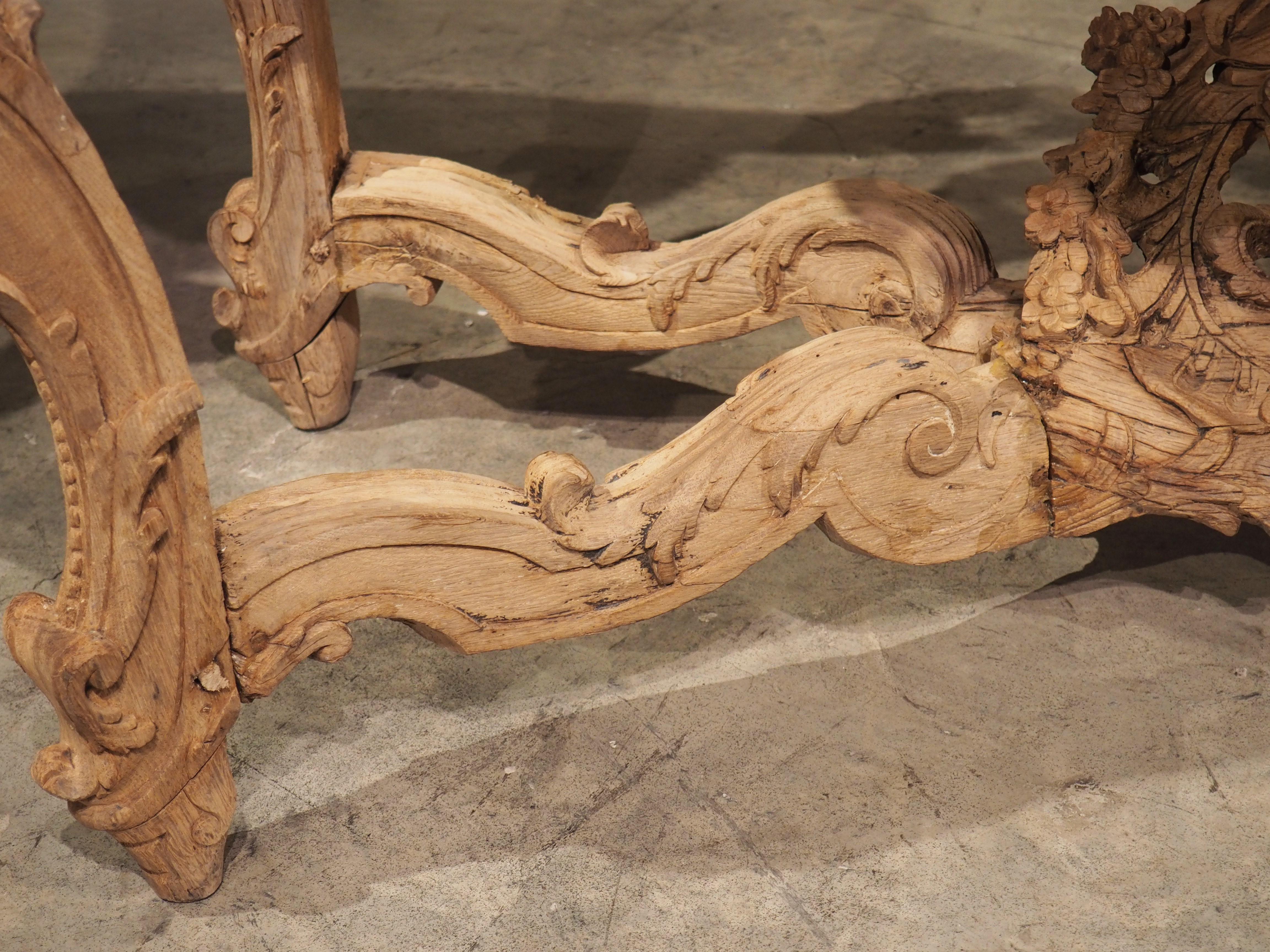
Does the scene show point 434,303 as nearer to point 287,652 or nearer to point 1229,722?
point 287,652

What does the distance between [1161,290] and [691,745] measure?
0.58 meters

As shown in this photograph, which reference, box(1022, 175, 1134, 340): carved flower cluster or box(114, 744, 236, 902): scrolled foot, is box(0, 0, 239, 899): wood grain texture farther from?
box(1022, 175, 1134, 340): carved flower cluster

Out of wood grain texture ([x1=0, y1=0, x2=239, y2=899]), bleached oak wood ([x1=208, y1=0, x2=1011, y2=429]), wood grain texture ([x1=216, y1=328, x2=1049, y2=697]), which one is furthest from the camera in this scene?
bleached oak wood ([x1=208, y1=0, x2=1011, y2=429])

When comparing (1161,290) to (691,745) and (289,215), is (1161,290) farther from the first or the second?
(289,215)

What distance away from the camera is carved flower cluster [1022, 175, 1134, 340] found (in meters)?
1.05

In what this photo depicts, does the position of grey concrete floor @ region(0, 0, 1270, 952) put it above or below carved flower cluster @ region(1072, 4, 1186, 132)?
below

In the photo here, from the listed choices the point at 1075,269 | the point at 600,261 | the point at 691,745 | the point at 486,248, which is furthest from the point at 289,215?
the point at 1075,269

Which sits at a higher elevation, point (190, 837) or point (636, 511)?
point (636, 511)

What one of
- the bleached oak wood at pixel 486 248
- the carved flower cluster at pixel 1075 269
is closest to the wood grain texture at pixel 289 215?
the bleached oak wood at pixel 486 248

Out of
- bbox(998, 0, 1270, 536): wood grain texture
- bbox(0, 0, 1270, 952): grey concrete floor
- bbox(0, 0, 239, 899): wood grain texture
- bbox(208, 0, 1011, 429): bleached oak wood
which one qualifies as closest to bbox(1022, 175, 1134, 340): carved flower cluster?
bbox(998, 0, 1270, 536): wood grain texture

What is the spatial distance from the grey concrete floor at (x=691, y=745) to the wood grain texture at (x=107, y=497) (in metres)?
0.18

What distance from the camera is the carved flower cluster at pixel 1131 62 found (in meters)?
1.04

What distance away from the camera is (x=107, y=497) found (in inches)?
34.5

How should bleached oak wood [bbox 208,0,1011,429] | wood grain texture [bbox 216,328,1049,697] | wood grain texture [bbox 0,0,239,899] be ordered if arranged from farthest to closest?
bleached oak wood [bbox 208,0,1011,429], wood grain texture [bbox 216,328,1049,697], wood grain texture [bbox 0,0,239,899]
